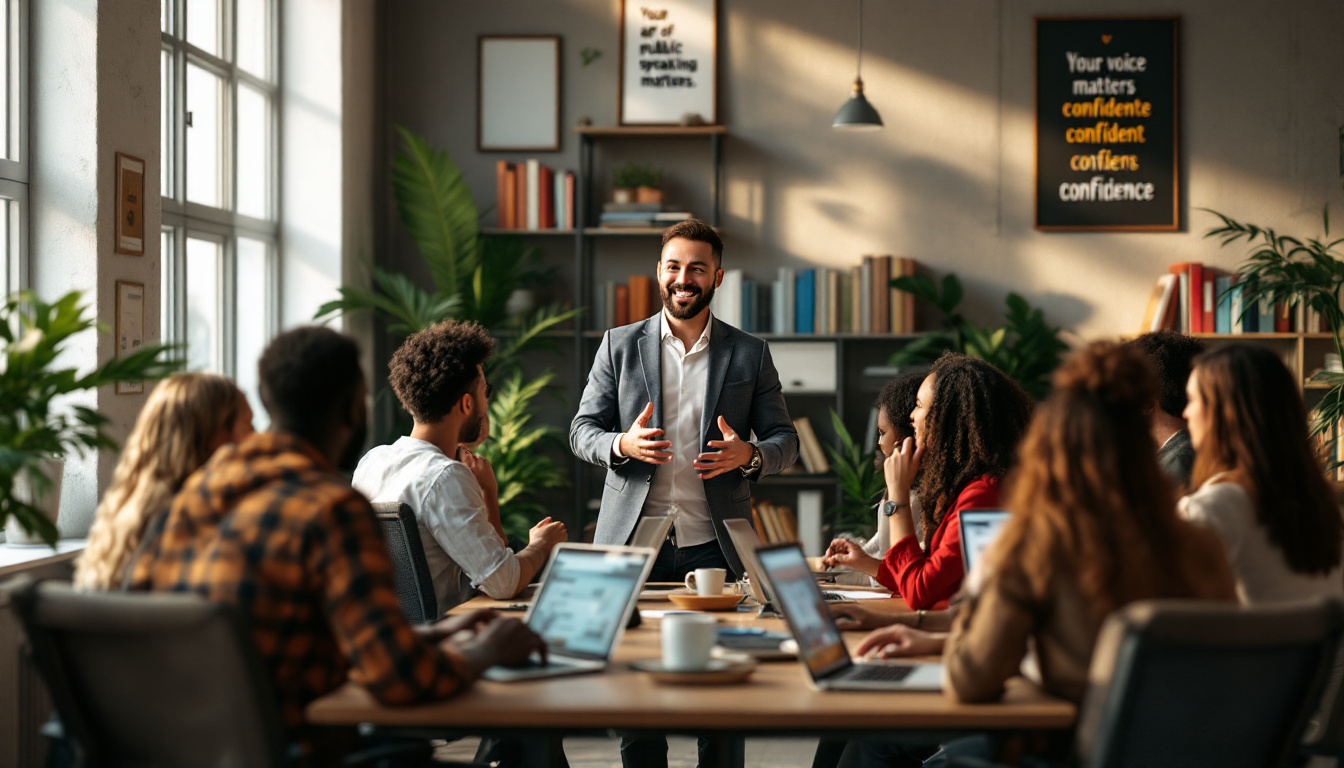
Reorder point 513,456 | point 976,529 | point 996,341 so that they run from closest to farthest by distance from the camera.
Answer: point 976,529, point 513,456, point 996,341

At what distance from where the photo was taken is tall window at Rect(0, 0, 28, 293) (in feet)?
11.5

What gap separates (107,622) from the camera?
1.64m

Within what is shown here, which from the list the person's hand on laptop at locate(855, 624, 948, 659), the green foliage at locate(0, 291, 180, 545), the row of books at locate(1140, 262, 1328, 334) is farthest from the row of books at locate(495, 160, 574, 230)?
the person's hand on laptop at locate(855, 624, 948, 659)

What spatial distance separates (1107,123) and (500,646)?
4.85 metres

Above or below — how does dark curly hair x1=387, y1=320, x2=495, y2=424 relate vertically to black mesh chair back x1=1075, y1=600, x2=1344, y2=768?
above

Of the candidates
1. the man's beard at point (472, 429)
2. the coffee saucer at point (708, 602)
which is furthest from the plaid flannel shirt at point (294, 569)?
the man's beard at point (472, 429)

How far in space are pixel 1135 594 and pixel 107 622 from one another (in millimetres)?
1388

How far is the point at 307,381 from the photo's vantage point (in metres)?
1.83

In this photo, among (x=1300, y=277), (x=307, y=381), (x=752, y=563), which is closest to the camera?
→ (x=307, y=381)

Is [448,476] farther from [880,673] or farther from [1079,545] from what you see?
[1079,545]

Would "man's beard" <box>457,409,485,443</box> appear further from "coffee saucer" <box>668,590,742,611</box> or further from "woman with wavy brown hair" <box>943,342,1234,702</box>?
"woman with wavy brown hair" <box>943,342,1234,702</box>

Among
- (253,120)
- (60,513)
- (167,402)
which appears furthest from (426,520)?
(253,120)

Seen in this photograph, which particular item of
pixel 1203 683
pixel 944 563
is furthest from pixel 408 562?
pixel 1203 683

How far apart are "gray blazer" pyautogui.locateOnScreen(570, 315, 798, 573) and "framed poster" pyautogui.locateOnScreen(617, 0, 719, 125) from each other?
261 cm
